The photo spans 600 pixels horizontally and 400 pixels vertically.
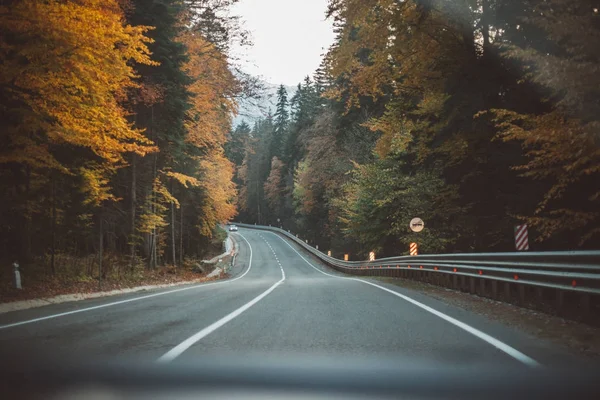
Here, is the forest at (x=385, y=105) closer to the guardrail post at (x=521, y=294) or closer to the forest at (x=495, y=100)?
the forest at (x=495, y=100)

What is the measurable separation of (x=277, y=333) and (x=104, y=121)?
33.0 ft

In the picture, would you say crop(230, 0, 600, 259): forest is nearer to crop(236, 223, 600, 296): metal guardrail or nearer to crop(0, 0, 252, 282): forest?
crop(236, 223, 600, 296): metal guardrail

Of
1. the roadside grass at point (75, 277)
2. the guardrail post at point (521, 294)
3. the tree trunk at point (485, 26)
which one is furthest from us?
the roadside grass at point (75, 277)

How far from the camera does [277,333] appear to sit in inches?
247

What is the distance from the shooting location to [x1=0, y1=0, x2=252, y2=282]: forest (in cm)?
1165

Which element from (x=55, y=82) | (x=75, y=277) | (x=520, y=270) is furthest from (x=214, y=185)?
(x=520, y=270)

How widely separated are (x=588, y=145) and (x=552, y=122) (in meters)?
1.45

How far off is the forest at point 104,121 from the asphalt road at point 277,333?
5714 mm

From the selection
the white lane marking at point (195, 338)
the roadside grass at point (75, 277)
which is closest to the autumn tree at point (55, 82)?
the roadside grass at point (75, 277)

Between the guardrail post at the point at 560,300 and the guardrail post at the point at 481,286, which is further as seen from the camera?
the guardrail post at the point at 481,286

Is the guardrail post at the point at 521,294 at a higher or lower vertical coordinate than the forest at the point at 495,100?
lower

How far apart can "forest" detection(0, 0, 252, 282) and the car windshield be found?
0.09m

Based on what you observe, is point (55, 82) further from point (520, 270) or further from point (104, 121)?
point (520, 270)

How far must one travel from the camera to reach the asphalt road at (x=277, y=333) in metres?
5.02
